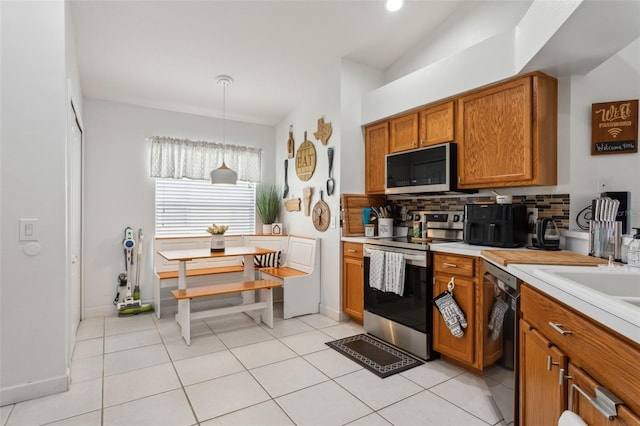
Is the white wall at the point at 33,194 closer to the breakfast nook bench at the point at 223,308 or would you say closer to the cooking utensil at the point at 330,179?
the breakfast nook bench at the point at 223,308

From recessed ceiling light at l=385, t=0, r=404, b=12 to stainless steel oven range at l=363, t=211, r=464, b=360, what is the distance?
1.93 meters

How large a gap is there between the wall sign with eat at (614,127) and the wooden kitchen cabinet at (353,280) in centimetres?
209

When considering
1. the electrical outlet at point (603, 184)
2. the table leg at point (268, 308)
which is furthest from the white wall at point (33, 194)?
the electrical outlet at point (603, 184)

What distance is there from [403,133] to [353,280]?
1625mm

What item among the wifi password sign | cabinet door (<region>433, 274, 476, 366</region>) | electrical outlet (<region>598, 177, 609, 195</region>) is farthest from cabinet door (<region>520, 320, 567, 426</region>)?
the wifi password sign

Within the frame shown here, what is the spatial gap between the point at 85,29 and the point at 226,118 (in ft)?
6.88

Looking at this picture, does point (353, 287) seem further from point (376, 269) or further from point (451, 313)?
point (451, 313)

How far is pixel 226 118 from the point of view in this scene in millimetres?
4887

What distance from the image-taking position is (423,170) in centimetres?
315

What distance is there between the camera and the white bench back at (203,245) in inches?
164

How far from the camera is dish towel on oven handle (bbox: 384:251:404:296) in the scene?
9.47ft

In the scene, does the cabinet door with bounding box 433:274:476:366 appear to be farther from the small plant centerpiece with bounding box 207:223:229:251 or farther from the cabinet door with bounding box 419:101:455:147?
the small plant centerpiece with bounding box 207:223:229:251

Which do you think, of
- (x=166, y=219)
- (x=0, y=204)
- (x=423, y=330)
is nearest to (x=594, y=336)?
(x=423, y=330)

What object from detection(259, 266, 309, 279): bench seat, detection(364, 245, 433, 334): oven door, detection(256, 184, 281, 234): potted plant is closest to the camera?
detection(364, 245, 433, 334): oven door
